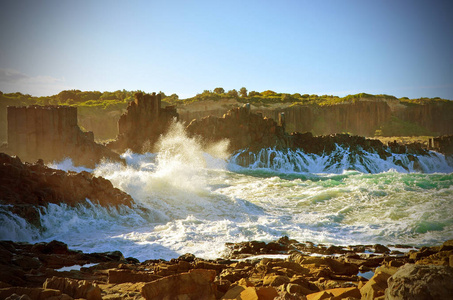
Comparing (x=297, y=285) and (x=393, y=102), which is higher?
(x=393, y=102)

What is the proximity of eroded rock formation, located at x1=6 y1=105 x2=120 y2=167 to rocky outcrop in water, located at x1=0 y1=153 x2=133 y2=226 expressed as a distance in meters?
18.1

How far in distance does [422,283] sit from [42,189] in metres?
15.3

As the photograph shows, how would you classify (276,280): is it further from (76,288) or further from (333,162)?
(333,162)

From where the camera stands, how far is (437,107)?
8475cm

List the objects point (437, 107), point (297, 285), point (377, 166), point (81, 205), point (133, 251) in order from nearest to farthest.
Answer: point (297, 285), point (133, 251), point (81, 205), point (377, 166), point (437, 107)

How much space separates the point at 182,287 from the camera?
6285mm

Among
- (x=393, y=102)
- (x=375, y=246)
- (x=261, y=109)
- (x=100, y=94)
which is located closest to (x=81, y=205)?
(x=375, y=246)

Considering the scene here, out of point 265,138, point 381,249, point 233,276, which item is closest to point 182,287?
point 233,276

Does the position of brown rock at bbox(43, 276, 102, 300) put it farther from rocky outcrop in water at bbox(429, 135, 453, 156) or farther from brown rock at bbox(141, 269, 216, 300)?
rocky outcrop in water at bbox(429, 135, 453, 156)

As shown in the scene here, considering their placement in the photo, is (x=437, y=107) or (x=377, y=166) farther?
(x=437, y=107)

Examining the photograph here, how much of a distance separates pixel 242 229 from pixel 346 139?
33928mm

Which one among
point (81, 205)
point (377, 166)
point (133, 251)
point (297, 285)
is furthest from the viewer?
point (377, 166)

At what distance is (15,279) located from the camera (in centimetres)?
755

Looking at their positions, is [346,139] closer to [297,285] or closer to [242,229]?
[242,229]
